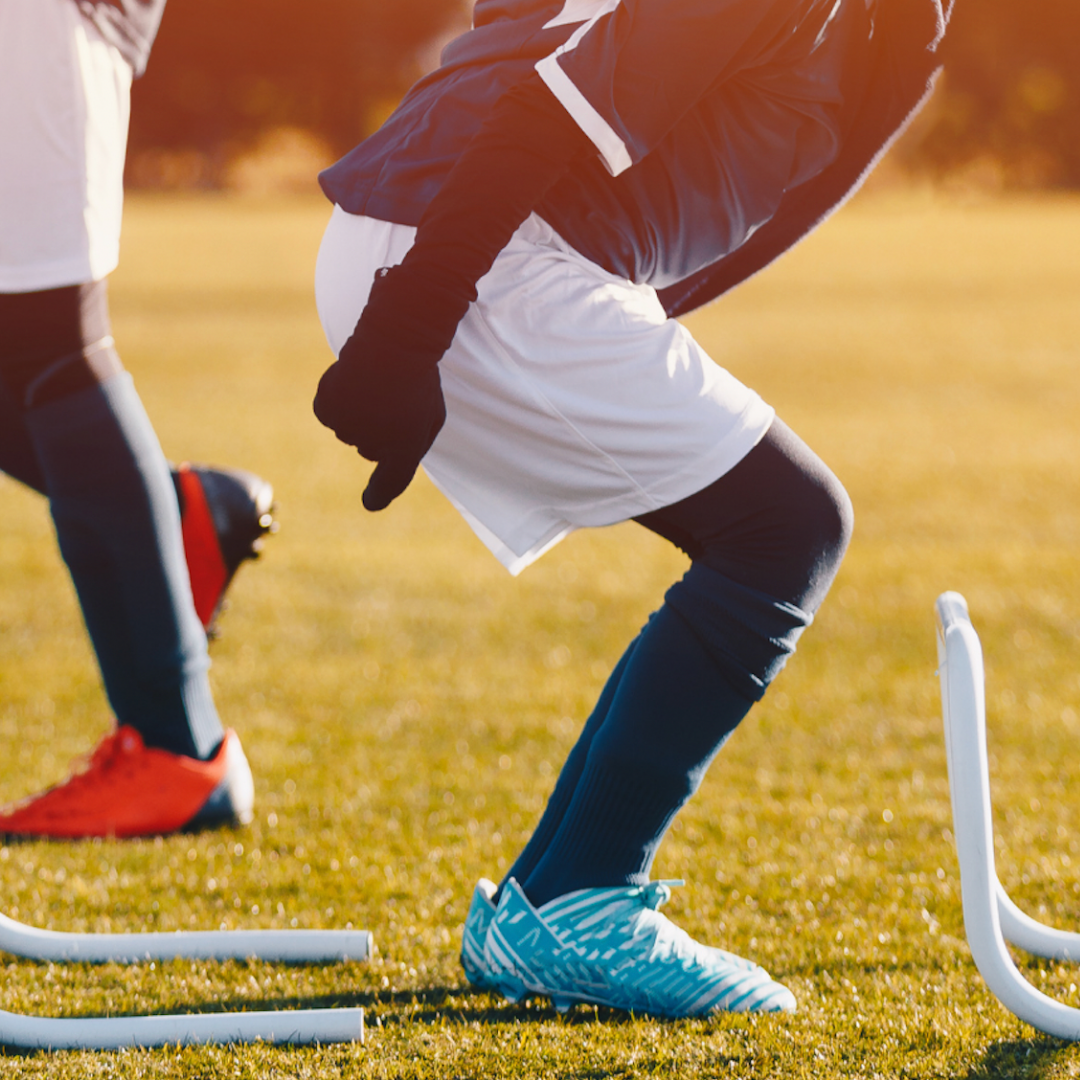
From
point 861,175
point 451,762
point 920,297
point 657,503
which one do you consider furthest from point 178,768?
point 920,297

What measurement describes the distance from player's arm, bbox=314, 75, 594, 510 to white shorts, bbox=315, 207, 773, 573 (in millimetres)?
107

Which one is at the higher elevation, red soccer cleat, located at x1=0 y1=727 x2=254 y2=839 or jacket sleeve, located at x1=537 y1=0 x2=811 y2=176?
jacket sleeve, located at x1=537 y1=0 x2=811 y2=176

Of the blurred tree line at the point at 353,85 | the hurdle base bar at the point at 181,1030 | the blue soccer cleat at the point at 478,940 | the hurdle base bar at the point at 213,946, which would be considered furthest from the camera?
the blurred tree line at the point at 353,85

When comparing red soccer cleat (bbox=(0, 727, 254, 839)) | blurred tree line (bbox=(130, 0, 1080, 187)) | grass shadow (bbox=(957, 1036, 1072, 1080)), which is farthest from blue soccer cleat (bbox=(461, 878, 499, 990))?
blurred tree line (bbox=(130, 0, 1080, 187))

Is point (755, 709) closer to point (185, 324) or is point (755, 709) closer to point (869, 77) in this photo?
point (869, 77)

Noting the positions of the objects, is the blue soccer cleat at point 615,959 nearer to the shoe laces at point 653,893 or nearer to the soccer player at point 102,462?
the shoe laces at point 653,893

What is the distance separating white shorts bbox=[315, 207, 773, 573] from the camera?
1724 mm

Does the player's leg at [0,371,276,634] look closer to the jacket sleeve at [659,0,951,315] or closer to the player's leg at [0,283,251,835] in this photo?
the player's leg at [0,283,251,835]

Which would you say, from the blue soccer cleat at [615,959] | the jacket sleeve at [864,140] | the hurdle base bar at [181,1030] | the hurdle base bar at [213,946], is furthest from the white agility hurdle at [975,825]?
the hurdle base bar at [213,946]

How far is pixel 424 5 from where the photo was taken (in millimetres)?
56781

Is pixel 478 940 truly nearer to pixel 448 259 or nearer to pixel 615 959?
pixel 615 959

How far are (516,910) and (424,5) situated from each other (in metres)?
59.0

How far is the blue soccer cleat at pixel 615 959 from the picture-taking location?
1.90 meters

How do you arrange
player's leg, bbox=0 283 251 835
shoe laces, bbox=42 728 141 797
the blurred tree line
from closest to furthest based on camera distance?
player's leg, bbox=0 283 251 835 → shoe laces, bbox=42 728 141 797 → the blurred tree line
